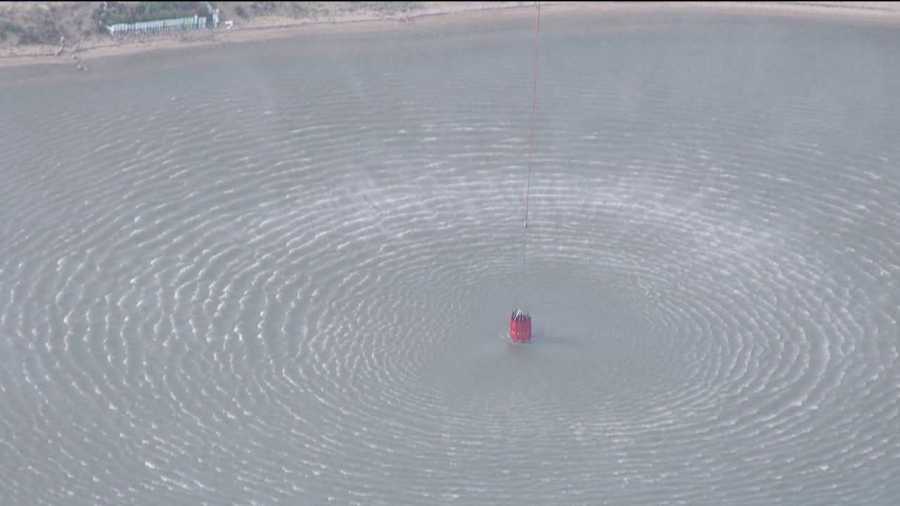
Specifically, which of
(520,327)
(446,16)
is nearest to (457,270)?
(520,327)

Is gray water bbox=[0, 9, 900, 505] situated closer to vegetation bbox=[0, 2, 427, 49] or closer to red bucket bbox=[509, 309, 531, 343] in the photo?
red bucket bbox=[509, 309, 531, 343]

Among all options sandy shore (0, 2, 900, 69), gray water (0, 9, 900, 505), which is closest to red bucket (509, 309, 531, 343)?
gray water (0, 9, 900, 505)

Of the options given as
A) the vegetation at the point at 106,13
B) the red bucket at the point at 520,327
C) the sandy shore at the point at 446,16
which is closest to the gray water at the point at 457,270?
the red bucket at the point at 520,327

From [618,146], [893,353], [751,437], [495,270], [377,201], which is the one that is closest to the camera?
[751,437]

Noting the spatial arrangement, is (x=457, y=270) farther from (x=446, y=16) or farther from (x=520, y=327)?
(x=446, y=16)

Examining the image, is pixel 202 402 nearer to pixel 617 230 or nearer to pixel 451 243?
pixel 451 243

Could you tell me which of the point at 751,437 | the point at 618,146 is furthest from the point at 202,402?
the point at 618,146
